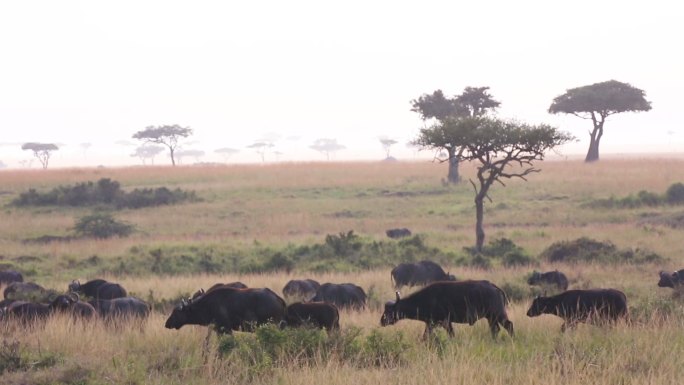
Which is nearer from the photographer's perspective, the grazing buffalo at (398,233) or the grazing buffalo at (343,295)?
the grazing buffalo at (343,295)

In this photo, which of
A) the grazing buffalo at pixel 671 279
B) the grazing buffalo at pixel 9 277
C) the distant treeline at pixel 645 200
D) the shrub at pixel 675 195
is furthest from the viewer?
the shrub at pixel 675 195

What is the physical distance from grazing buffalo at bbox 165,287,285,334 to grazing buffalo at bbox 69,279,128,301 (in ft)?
19.4

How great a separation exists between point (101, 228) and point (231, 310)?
20.8 metres

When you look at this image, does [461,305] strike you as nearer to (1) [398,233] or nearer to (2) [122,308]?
(2) [122,308]

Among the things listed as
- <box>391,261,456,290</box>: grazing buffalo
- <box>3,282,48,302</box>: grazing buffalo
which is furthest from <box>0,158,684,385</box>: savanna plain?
<box>3,282,48,302</box>: grazing buffalo

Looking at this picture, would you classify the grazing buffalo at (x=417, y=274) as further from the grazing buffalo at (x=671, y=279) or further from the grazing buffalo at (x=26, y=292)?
the grazing buffalo at (x=26, y=292)

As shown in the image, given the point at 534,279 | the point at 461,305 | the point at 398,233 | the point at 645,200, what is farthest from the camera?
the point at 645,200

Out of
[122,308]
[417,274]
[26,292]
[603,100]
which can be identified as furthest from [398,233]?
[603,100]

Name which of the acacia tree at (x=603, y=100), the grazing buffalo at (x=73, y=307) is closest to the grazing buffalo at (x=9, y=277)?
the grazing buffalo at (x=73, y=307)

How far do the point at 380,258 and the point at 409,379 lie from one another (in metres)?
16.0

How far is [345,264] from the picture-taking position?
2225 centimetres

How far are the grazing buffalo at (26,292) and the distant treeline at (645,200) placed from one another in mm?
25243

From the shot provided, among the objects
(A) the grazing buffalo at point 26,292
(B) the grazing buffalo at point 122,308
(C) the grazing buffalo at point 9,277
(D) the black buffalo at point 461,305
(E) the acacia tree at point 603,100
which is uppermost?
(E) the acacia tree at point 603,100

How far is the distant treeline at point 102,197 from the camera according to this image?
125 feet
